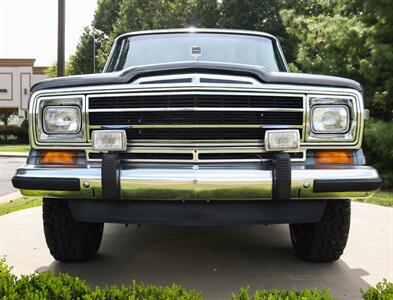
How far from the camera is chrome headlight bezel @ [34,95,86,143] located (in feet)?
9.92

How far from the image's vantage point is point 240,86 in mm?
2924

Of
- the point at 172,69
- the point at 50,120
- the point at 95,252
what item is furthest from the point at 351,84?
the point at 95,252

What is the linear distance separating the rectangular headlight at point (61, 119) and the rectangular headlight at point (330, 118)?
1.49 meters

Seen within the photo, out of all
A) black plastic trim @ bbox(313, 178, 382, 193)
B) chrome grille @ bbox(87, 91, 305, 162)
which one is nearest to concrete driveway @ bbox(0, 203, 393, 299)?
black plastic trim @ bbox(313, 178, 382, 193)

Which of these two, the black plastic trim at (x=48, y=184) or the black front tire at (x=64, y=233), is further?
the black front tire at (x=64, y=233)

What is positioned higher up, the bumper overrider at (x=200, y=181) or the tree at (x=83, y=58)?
the tree at (x=83, y=58)

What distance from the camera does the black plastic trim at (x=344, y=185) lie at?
2862 mm

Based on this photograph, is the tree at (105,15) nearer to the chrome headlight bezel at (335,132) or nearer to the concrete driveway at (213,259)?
the concrete driveway at (213,259)

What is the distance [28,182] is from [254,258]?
192 centimetres

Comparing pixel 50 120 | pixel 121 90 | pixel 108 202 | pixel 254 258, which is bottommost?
pixel 254 258

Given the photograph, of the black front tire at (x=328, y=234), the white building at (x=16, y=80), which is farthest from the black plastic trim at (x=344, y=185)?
the white building at (x=16, y=80)

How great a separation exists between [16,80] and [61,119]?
42.6 m

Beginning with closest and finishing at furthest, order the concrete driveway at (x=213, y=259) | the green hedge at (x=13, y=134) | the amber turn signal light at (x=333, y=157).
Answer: the amber turn signal light at (x=333, y=157) < the concrete driveway at (x=213, y=259) < the green hedge at (x=13, y=134)

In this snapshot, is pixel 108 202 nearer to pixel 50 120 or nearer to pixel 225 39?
pixel 50 120
